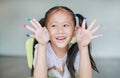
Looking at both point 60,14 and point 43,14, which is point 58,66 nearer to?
point 60,14

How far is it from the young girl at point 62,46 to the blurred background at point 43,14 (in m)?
1.28

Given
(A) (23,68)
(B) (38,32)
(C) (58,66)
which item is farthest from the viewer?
(A) (23,68)

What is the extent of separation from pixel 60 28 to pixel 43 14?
153 centimetres

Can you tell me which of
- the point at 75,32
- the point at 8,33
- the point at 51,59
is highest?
the point at 75,32

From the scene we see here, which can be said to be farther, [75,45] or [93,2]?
[93,2]

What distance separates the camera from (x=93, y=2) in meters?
2.33

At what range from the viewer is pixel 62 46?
862 mm

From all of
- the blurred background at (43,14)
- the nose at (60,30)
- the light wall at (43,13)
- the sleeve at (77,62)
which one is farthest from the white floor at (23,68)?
the nose at (60,30)

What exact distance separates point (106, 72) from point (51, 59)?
99 cm

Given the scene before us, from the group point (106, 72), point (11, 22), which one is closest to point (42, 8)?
point (11, 22)

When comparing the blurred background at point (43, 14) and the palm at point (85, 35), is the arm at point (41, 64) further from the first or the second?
the blurred background at point (43, 14)

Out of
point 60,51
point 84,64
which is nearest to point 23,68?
point 60,51

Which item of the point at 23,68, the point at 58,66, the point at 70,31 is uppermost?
the point at 70,31

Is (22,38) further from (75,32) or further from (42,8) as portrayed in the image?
(75,32)
